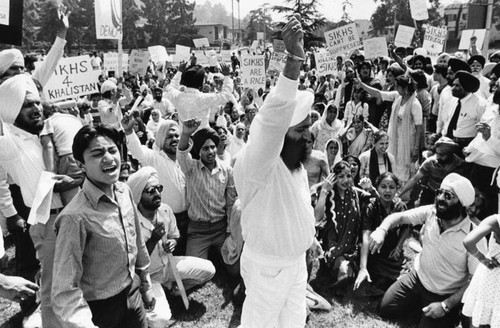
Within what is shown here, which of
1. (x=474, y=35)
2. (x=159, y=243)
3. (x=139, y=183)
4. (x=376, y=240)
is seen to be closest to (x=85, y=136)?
(x=139, y=183)

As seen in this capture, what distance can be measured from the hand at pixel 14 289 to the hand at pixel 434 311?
3169mm

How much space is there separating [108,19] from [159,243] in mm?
3918

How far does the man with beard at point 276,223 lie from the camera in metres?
2.35

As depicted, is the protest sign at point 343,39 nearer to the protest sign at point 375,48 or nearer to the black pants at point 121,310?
the protest sign at point 375,48

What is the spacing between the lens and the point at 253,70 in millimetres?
8125

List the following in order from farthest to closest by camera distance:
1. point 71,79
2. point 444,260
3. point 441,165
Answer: point 71,79 < point 441,165 < point 444,260

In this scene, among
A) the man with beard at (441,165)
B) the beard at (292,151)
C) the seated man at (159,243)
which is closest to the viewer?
the beard at (292,151)

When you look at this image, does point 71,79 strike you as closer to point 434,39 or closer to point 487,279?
point 487,279

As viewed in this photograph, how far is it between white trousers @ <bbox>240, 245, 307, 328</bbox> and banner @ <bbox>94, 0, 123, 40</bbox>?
490 centimetres

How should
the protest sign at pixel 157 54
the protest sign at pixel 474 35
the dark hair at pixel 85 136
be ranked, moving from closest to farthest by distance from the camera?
1. the dark hair at pixel 85 136
2. the protest sign at pixel 474 35
3. the protest sign at pixel 157 54

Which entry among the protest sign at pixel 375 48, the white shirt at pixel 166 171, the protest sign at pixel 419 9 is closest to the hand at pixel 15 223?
the white shirt at pixel 166 171

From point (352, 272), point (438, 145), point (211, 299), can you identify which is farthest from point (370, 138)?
point (211, 299)

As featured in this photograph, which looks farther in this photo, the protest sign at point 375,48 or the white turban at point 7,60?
the protest sign at point 375,48

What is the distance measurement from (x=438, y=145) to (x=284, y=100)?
383cm
